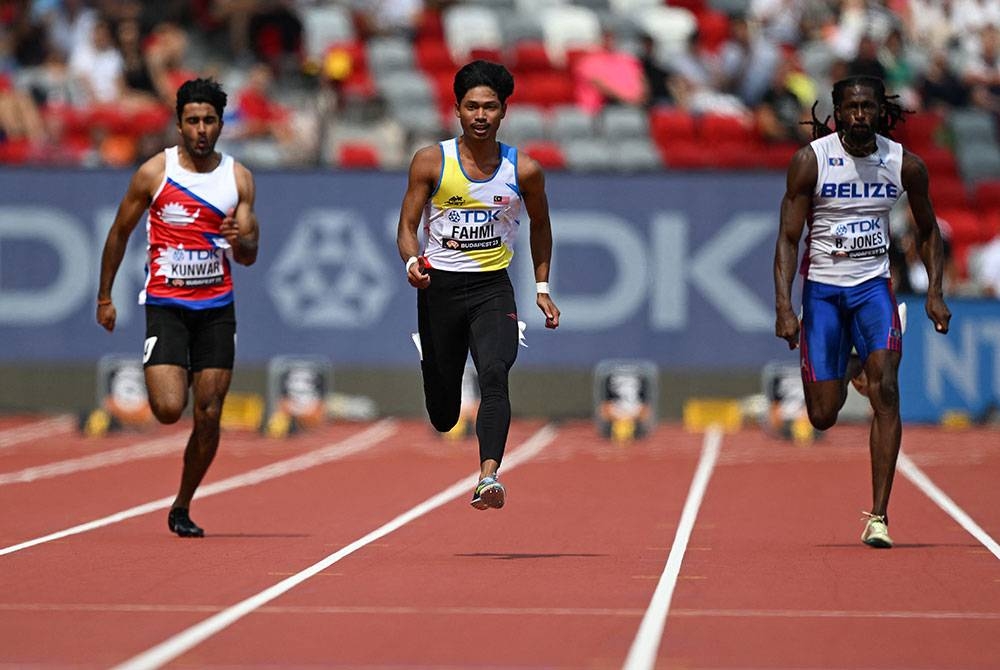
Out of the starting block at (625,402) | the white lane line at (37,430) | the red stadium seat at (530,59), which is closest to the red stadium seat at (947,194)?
the red stadium seat at (530,59)

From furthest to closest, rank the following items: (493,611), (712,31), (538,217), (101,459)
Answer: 1. (712,31)
2. (101,459)
3. (538,217)
4. (493,611)

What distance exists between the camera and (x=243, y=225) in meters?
10.7

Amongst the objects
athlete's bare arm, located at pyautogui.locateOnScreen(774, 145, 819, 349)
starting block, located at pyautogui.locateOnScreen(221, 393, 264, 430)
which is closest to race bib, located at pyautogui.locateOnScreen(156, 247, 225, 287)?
athlete's bare arm, located at pyautogui.locateOnScreen(774, 145, 819, 349)

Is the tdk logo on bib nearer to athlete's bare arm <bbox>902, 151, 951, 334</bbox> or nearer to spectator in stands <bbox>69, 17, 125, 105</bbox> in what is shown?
athlete's bare arm <bbox>902, 151, 951, 334</bbox>

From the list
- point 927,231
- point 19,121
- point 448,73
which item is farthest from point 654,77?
point 927,231

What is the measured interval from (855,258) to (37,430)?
11055 mm

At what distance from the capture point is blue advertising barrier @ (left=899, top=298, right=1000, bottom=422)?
64.7 feet

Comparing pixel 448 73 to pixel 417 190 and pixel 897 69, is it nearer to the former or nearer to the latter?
pixel 897 69

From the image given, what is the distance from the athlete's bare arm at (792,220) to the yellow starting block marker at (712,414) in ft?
31.8

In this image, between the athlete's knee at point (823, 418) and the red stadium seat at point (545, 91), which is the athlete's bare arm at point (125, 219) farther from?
the red stadium seat at point (545, 91)

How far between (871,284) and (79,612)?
4.63 meters

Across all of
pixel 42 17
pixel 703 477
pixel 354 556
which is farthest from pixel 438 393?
pixel 42 17

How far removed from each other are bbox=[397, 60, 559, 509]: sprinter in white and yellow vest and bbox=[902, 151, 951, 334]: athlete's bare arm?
6.23 ft

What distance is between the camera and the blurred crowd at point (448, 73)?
2189cm
